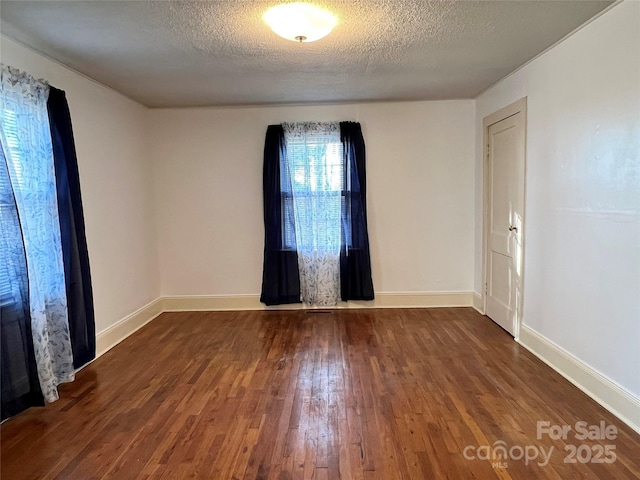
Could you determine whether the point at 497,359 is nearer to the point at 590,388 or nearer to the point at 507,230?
the point at 590,388

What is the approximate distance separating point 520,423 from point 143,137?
14.6 feet

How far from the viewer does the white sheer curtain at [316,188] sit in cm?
447

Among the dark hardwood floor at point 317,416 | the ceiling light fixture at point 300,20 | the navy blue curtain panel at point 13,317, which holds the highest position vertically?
the ceiling light fixture at point 300,20

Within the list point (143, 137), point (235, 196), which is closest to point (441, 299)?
point (235, 196)

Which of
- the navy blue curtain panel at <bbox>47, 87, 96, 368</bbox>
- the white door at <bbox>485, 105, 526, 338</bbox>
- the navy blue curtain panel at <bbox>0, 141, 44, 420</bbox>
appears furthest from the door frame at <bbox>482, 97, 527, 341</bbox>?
the navy blue curtain panel at <bbox>0, 141, 44, 420</bbox>

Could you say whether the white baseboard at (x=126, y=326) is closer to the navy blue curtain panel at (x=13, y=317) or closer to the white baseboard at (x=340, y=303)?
the white baseboard at (x=340, y=303)

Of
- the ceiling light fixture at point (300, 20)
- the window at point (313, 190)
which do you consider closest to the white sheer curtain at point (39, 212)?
the ceiling light fixture at point (300, 20)

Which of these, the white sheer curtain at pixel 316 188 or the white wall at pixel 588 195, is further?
the white sheer curtain at pixel 316 188

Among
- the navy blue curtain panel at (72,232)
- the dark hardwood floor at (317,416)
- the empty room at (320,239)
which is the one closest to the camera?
the dark hardwood floor at (317,416)

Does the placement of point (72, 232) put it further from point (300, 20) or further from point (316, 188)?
→ point (316, 188)

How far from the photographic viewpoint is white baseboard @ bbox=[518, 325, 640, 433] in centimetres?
223

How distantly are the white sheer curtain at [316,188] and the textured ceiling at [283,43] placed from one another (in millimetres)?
620

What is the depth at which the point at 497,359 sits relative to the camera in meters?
3.17

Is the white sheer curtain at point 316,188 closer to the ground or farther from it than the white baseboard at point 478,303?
farther from it
